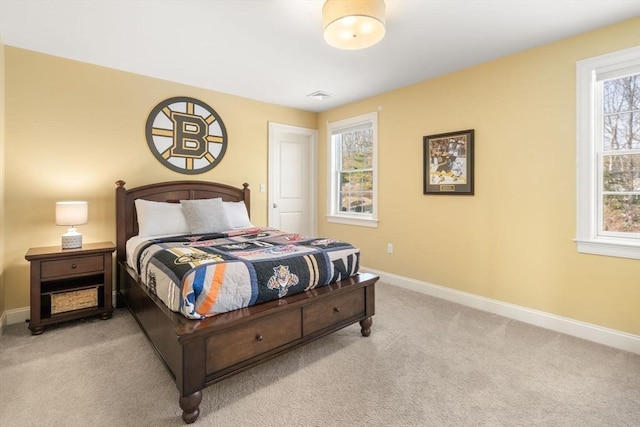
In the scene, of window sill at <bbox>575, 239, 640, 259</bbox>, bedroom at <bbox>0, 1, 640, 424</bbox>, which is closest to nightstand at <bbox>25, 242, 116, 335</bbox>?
bedroom at <bbox>0, 1, 640, 424</bbox>

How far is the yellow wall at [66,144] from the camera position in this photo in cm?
286

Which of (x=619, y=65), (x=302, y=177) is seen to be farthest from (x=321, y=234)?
(x=619, y=65)

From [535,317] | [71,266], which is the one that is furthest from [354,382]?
[71,266]

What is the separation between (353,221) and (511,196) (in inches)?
81.1

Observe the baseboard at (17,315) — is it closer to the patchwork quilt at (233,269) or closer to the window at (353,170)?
the patchwork quilt at (233,269)

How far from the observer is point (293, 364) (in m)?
2.18

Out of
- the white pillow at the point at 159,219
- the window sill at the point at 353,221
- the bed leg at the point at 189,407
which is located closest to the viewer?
the bed leg at the point at 189,407

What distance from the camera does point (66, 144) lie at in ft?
10.1

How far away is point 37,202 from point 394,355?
3406mm

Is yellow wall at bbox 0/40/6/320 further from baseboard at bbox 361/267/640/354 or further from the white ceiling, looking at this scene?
baseboard at bbox 361/267/640/354

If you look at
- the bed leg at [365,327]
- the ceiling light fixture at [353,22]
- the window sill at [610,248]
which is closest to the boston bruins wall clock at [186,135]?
the ceiling light fixture at [353,22]

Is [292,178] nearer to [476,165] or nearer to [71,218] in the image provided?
[476,165]

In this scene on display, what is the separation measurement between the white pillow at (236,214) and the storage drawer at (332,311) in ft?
5.77

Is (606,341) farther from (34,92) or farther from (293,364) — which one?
(34,92)
